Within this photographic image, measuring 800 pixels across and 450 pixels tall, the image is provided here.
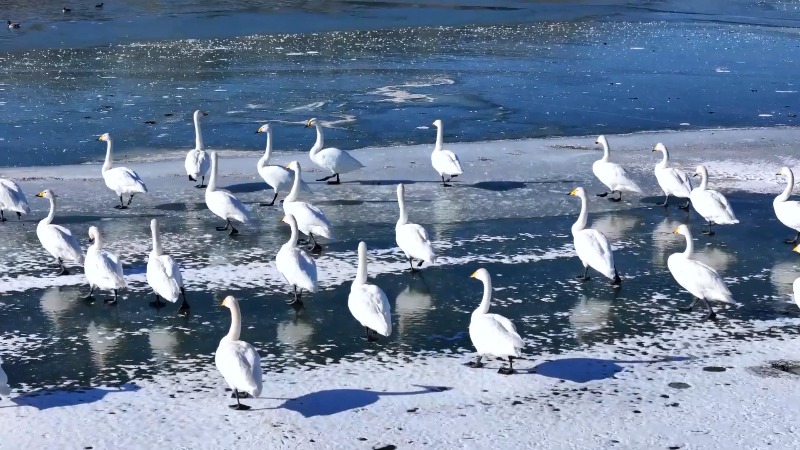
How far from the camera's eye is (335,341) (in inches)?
327

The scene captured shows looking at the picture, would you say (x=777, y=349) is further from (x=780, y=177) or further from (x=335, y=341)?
(x=780, y=177)

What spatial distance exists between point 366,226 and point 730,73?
12454mm

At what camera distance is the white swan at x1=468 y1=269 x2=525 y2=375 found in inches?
296

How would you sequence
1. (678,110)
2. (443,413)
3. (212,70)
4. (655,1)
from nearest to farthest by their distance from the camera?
(443,413)
(678,110)
(212,70)
(655,1)

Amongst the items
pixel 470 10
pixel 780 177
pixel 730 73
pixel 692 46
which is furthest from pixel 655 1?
pixel 780 177

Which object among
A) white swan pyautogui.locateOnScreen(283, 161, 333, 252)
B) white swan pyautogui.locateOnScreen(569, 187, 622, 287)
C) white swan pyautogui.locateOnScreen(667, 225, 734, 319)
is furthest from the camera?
white swan pyautogui.locateOnScreen(283, 161, 333, 252)

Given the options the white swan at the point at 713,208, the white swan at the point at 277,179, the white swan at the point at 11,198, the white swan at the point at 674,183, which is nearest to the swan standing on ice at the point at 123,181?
the white swan at the point at 11,198

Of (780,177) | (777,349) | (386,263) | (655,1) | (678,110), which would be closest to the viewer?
(777,349)

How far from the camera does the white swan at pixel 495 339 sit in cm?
752

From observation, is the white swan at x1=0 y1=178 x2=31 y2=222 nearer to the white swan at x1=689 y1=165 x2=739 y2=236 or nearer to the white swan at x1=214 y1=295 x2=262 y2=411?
the white swan at x1=214 y1=295 x2=262 y2=411

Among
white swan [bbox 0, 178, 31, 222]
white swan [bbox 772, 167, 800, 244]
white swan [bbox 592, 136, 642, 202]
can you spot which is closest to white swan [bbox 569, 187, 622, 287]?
white swan [bbox 772, 167, 800, 244]

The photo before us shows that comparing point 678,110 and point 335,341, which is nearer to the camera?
point 335,341

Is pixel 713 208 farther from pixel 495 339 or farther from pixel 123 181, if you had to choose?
pixel 123 181

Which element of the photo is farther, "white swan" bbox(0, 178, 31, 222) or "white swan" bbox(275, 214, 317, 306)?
"white swan" bbox(0, 178, 31, 222)
